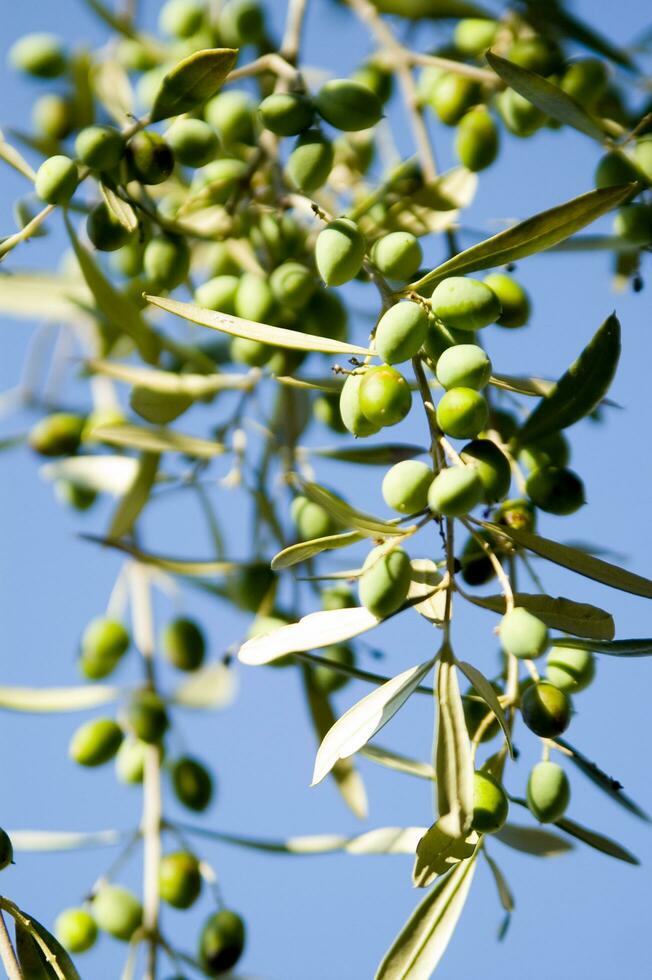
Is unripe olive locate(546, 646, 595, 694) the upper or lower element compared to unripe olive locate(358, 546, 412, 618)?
lower

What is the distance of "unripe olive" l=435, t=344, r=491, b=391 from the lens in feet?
2.89

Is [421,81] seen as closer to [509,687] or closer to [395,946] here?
[509,687]

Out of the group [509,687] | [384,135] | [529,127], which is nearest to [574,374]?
[509,687]

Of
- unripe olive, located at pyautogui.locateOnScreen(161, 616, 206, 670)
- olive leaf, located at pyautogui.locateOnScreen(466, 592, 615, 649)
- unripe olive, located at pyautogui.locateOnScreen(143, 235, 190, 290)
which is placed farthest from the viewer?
unripe olive, located at pyautogui.locateOnScreen(161, 616, 206, 670)

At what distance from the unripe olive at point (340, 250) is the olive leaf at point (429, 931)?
1.72ft

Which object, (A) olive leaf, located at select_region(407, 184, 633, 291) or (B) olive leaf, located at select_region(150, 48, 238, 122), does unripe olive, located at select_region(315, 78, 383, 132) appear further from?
(A) olive leaf, located at select_region(407, 184, 633, 291)

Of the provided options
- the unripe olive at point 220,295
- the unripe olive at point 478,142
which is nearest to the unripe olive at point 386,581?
the unripe olive at point 220,295

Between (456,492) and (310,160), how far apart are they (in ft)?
1.46

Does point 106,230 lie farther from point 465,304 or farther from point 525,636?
point 525,636

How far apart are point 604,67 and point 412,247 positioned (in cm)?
50

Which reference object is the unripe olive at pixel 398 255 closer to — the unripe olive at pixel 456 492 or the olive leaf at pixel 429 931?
the unripe olive at pixel 456 492

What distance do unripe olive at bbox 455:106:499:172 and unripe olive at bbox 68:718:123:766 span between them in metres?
0.82

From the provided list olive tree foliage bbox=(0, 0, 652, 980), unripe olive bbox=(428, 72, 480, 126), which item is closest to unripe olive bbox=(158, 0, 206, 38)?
olive tree foliage bbox=(0, 0, 652, 980)

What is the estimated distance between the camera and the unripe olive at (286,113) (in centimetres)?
112
